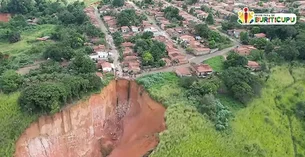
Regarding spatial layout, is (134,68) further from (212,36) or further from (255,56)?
(255,56)

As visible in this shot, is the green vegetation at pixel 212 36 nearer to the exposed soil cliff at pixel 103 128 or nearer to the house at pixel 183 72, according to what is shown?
the house at pixel 183 72

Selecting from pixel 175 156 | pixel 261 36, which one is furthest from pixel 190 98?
pixel 261 36

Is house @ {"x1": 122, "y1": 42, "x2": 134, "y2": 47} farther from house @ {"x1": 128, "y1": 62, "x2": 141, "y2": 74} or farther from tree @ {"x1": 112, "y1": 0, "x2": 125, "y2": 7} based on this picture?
tree @ {"x1": 112, "y1": 0, "x2": 125, "y2": 7}

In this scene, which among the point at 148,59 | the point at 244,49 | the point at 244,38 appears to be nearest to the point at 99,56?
the point at 148,59

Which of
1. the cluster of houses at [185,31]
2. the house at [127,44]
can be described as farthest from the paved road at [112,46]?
the cluster of houses at [185,31]

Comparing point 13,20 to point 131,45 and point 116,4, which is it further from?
point 131,45

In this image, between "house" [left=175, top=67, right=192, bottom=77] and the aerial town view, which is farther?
"house" [left=175, top=67, right=192, bottom=77]

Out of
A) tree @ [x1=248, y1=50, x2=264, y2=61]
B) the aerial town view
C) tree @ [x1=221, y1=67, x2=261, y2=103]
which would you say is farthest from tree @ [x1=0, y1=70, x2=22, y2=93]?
tree @ [x1=248, y1=50, x2=264, y2=61]
